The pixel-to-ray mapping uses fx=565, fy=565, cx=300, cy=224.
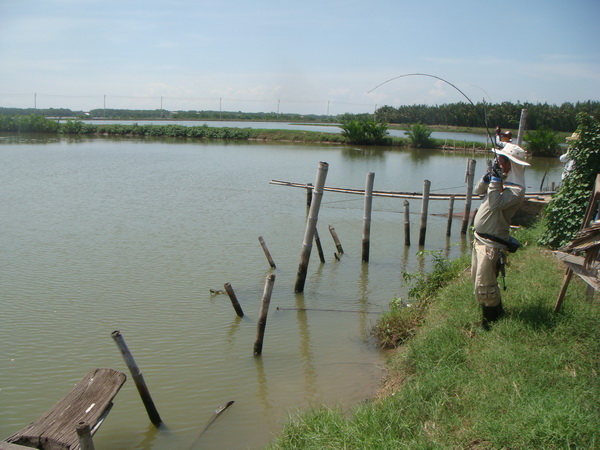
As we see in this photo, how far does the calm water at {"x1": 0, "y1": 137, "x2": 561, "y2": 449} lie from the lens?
18.9 ft

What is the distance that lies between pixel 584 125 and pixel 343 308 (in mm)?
4619

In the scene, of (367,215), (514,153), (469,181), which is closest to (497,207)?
(514,153)

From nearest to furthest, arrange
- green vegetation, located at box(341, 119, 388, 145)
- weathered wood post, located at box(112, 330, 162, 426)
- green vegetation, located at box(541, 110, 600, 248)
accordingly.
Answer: weathered wood post, located at box(112, 330, 162, 426) < green vegetation, located at box(541, 110, 600, 248) < green vegetation, located at box(341, 119, 388, 145)

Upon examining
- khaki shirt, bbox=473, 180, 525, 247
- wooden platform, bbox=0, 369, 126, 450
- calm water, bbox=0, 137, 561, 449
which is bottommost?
calm water, bbox=0, 137, 561, 449

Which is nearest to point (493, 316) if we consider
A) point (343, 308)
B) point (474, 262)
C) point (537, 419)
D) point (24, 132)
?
point (474, 262)

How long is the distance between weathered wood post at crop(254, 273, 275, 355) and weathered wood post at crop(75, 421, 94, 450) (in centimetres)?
287

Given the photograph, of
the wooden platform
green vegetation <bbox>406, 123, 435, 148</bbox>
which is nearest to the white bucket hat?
the wooden platform

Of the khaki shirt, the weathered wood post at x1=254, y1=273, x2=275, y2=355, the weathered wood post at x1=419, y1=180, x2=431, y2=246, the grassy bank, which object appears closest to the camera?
the grassy bank

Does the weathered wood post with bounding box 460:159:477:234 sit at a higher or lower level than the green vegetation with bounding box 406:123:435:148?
lower

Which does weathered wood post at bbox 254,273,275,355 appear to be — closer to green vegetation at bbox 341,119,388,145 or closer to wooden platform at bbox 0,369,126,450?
wooden platform at bbox 0,369,126,450

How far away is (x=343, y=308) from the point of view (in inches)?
339

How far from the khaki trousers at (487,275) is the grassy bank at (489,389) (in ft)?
0.86

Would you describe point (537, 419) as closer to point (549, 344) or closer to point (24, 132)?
point (549, 344)

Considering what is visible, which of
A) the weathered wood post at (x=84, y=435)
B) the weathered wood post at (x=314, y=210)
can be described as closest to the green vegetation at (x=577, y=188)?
the weathered wood post at (x=314, y=210)
